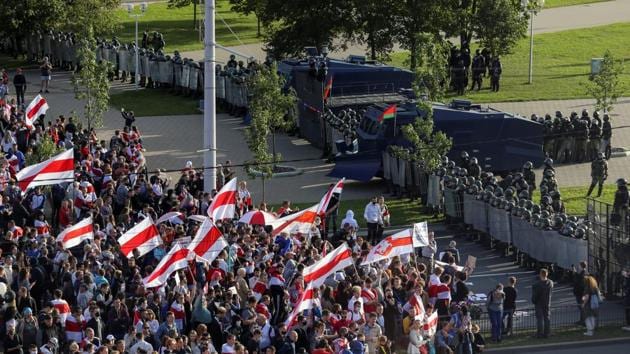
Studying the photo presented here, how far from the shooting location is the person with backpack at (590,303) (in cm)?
3189

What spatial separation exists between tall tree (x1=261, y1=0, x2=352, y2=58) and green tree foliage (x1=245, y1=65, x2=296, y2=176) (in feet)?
33.9

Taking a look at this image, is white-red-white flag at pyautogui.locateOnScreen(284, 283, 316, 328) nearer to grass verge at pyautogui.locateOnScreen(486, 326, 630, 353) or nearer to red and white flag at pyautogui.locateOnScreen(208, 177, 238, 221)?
grass verge at pyautogui.locateOnScreen(486, 326, 630, 353)

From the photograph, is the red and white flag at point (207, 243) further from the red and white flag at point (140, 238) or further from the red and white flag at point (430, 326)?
the red and white flag at point (430, 326)

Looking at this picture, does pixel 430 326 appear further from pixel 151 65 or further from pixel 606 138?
pixel 151 65

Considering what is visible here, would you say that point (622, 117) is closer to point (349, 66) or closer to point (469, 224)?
point (349, 66)

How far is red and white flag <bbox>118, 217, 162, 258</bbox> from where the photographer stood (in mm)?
30094

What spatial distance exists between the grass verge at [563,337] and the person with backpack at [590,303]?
0.17 meters

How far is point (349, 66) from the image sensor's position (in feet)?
170

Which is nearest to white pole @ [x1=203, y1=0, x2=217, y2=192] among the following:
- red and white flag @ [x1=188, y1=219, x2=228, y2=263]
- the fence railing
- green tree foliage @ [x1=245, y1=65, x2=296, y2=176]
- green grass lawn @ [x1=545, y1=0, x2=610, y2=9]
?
red and white flag @ [x1=188, y1=219, x2=228, y2=263]

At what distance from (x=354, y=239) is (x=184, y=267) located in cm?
585

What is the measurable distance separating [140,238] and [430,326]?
5.89 m

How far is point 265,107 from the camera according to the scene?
43969 millimetres

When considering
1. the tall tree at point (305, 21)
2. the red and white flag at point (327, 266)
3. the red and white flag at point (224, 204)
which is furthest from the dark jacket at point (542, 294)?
the tall tree at point (305, 21)

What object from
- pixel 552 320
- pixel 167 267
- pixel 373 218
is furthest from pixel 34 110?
pixel 552 320
